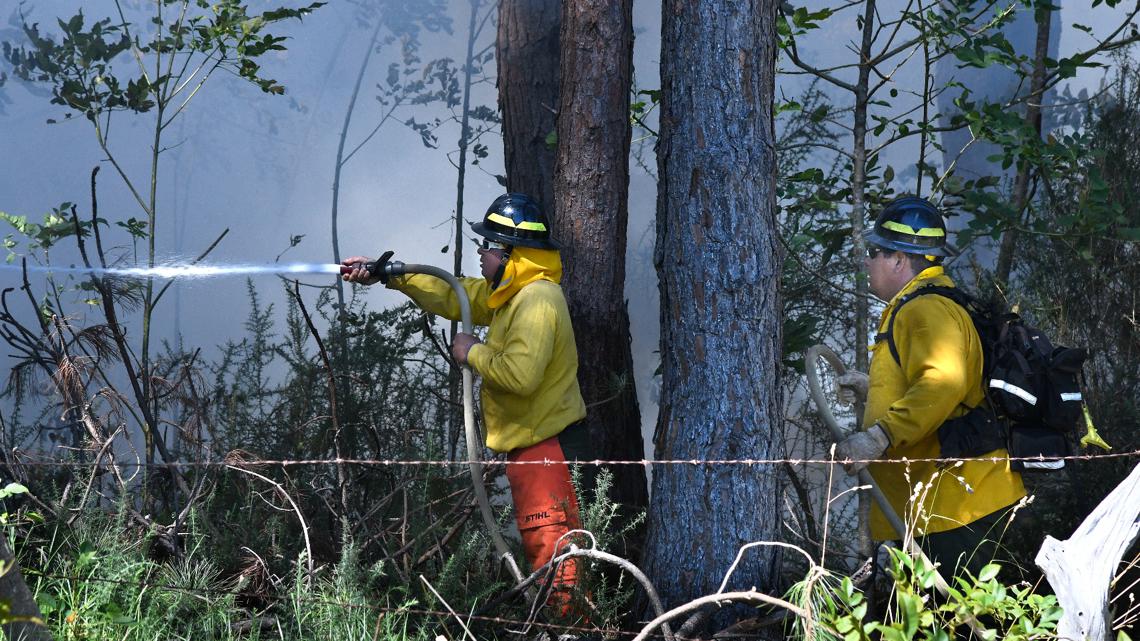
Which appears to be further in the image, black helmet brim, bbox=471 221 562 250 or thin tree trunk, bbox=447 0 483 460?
thin tree trunk, bbox=447 0 483 460

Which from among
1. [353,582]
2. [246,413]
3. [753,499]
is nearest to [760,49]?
[753,499]

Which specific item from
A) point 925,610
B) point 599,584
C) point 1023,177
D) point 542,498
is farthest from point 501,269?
point 1023,177

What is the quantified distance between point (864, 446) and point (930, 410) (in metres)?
0.24

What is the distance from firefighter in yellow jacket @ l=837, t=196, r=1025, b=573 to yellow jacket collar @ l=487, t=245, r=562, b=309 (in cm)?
122

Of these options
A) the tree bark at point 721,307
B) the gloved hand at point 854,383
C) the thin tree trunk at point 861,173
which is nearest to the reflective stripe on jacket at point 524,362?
the tree bark at point 721,307

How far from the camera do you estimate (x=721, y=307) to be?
3.86m

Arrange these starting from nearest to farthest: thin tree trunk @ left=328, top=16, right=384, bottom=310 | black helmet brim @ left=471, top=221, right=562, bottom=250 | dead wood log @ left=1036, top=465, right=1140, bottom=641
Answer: dead wood log @ left=1036, top=465, right=1140, bottom=641, black helmet brim @ left=471, top=221, right=562, bottom=250, thin tree trunk @ left=328, top=16, right=384, bottom=310

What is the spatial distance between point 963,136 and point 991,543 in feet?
13.6

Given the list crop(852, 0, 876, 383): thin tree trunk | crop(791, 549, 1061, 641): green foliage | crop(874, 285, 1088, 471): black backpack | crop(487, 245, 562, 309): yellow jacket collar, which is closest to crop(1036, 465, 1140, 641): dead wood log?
crop(791, 549, 1061, 641): green foliage

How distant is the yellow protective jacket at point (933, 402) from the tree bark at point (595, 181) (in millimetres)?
1413

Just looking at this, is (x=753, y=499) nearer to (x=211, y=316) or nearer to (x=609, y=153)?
(x=609, y=153)

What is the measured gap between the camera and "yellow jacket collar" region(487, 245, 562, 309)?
4336mm

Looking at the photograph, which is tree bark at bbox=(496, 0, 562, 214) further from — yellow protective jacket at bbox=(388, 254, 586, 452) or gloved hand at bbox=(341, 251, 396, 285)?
gloved hand at bbox=(341, 251, 396, 285)

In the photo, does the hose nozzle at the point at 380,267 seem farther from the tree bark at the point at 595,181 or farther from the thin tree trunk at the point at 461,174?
the thin tree trunk at the point at 461,174
